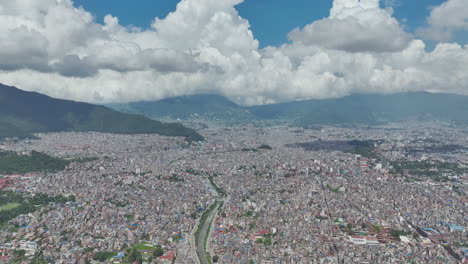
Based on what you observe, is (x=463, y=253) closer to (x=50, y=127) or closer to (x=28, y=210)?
(x=28, y=210)

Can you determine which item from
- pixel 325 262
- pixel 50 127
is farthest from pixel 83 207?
pixel 50 127

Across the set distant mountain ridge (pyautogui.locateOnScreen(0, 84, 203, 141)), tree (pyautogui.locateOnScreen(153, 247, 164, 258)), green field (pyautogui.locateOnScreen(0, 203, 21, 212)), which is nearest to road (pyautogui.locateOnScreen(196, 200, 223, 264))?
tree (pyautogui.locateOnScreen(153, 247, 164, 258))

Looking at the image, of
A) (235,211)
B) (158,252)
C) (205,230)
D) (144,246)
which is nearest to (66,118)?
(235,211)

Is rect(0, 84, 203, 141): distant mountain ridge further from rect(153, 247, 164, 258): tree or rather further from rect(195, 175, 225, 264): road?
rect(153, 247, 164, 258): tree

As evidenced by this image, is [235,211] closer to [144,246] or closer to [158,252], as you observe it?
[144,246]

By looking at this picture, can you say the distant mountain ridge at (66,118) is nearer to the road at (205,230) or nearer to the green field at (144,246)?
the road at (205,230)
